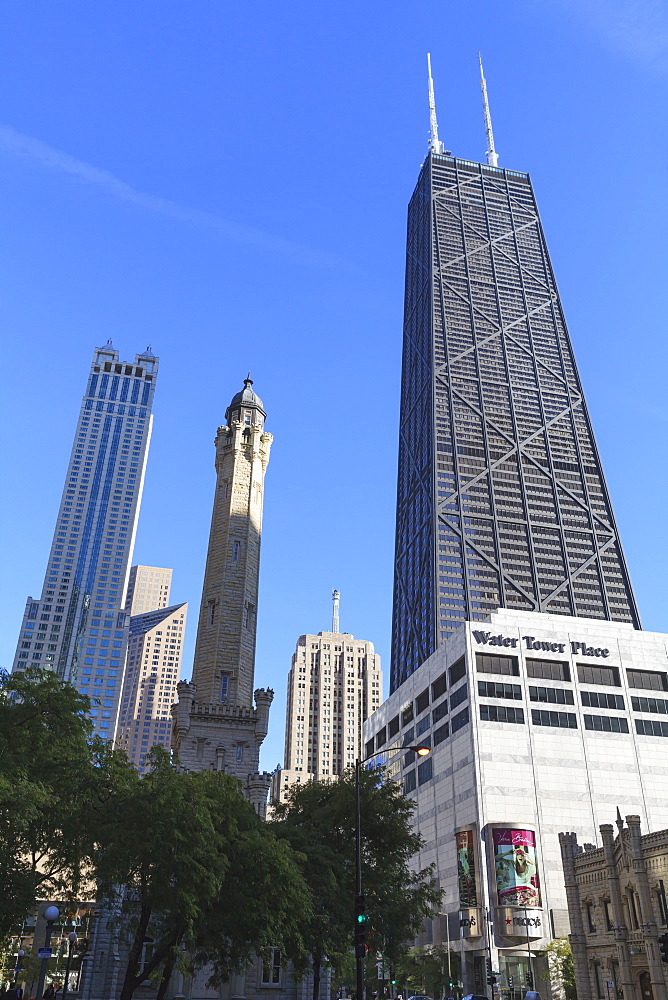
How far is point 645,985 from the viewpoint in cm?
4991

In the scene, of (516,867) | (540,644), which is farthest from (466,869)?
(540,644)

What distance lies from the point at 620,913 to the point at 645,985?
409 cm

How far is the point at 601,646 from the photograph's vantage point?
322 feet

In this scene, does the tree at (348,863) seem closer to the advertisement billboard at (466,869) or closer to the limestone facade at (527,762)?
the limestone facade at (527,762)

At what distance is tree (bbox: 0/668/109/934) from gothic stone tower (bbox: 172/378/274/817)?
25572 mm

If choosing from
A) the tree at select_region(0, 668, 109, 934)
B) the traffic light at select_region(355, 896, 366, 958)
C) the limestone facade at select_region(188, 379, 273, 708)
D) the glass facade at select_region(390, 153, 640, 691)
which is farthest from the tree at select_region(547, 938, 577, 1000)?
the glass facade at select_region(390, 153, 640, 691)

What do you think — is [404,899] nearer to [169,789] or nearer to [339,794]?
[339,794]

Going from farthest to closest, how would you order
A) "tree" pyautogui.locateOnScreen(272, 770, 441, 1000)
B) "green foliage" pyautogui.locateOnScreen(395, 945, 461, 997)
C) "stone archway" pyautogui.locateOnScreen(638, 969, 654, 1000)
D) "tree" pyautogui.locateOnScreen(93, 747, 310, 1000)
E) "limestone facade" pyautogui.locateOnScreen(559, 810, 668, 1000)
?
"green foliage" pyautogui.locateOnScreen(395, 945, 461, 997) < "stone archway" pyautogui.locateOnScreen(638, 969, 654, 1000) < "limestone facade" pyautogui.locateOnScreen(559, 810, 668, 1000) < "tree" pyautogui.locateOnScreen(272, 770, 441, 1000) < "tree" pyautogui.locateOnScreen(93, 747, 310, 1000)

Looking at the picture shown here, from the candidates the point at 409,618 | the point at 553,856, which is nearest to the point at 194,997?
the point at 553,856

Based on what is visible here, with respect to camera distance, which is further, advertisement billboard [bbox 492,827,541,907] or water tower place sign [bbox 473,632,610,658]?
water tower place sign [bbox 473,632,610,658]

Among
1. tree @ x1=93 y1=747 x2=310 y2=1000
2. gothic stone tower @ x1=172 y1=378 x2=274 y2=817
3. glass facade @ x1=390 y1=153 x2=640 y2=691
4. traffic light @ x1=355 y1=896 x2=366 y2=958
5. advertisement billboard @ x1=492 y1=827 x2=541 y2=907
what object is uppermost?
glass facade @ x1=390 y1=153 x2=640 y2=691

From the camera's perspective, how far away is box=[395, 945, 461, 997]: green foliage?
77.0 metres

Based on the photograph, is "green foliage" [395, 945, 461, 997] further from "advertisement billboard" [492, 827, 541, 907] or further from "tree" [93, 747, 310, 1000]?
"tree" [93, 747, 310, 1000]

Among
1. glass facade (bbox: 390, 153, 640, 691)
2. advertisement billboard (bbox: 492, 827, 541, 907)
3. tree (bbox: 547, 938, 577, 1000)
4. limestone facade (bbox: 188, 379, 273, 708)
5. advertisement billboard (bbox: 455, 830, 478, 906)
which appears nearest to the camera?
Answer: tree (bbox: 547, 938, 577, 1000)
